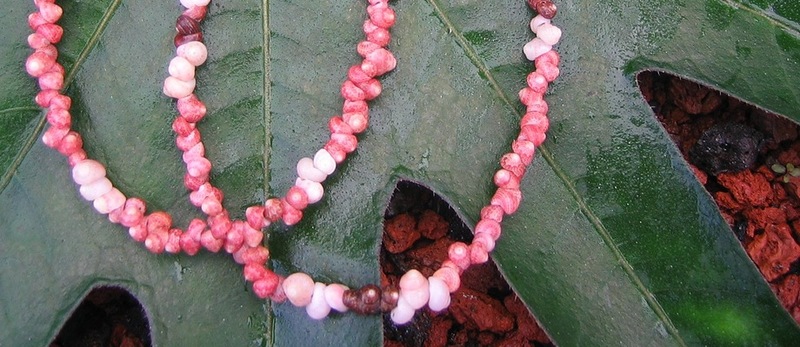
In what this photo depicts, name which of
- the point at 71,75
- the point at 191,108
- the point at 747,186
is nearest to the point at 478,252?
the point at 191,108

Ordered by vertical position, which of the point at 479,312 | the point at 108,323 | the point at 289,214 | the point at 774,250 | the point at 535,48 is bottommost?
the point at 108,323

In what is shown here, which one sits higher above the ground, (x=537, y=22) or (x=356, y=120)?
(x=537, y=22)

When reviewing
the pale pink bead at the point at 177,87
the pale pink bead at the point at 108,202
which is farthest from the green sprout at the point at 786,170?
the pale pink bead at the point at 108,202

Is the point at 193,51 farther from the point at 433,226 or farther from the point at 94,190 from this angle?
the point at 433,226

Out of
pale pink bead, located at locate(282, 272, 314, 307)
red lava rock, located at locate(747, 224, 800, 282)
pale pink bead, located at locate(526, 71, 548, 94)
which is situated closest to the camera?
pale pink bead, located at locate(282, 272, 314, 307)

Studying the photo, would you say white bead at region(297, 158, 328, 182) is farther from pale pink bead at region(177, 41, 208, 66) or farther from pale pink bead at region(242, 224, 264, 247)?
pale pink bead at region(177, 41, 208, 66)

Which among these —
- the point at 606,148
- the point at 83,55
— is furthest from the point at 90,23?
the point at 606,148

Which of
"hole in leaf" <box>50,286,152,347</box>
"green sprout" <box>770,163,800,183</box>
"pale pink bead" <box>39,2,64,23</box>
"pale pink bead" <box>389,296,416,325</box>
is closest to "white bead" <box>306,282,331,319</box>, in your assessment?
"pale pink bead" <box>389,296,416,325</box>
